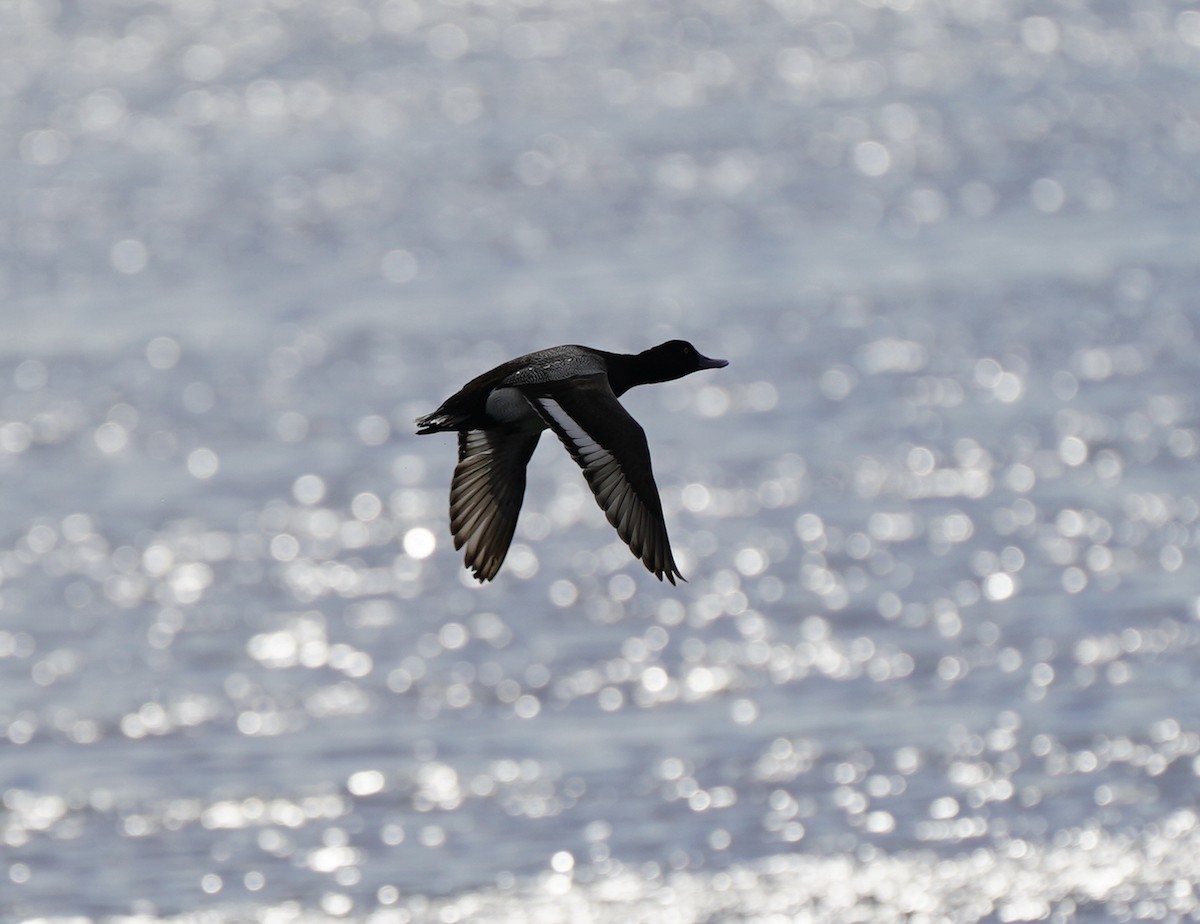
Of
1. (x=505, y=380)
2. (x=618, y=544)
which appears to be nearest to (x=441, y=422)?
(x=505, y=380)

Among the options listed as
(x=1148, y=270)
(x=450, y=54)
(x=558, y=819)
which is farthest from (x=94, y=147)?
(x=558, y=819)

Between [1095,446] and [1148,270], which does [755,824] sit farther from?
[1148,270]

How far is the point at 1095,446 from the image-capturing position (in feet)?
104

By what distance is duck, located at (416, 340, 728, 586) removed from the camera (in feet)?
26.4

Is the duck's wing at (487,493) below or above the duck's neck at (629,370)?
below

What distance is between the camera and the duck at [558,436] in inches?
317

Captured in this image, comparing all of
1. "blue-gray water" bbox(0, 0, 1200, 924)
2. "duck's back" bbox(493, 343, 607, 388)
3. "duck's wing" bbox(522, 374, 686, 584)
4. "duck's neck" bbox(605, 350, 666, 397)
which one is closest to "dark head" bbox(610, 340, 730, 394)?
"duck's neck" bbox(605, 350, 666, 397)

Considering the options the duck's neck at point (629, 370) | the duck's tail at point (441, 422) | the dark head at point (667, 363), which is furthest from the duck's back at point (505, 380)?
the dark head at point (667, 363)

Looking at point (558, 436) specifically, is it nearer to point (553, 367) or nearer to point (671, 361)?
point (553, 367)

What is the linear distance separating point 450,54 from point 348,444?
33842 millimetres

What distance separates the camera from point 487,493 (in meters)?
9.31

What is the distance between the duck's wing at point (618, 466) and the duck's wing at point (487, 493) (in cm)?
97

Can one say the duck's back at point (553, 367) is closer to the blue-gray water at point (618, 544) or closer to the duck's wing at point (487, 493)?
the duck's wing at point (487, 493)

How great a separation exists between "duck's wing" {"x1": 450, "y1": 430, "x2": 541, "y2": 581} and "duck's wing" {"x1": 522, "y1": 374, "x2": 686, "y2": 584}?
0.97 metres
